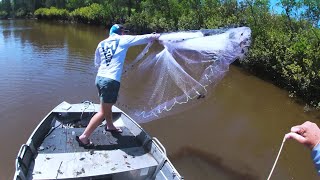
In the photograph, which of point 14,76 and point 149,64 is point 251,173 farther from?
point 14,76

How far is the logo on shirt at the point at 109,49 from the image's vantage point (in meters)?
6.01

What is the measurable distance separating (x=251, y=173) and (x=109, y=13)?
117 ft

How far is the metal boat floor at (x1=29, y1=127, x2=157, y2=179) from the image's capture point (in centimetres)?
543

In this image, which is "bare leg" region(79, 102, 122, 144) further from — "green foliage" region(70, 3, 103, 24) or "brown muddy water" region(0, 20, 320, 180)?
"green foliage" region(70, 3, 103, 24)

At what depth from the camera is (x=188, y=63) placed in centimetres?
668

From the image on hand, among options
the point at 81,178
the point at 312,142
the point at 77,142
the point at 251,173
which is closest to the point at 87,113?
the point at 77,142

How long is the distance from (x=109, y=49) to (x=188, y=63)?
1510 millimetres

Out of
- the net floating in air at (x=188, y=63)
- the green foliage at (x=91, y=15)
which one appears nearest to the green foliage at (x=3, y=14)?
the green foliage at (x=91, y=15)

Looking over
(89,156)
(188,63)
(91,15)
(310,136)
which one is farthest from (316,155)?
(91,15)

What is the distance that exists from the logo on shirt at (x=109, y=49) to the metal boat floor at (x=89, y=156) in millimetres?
1437

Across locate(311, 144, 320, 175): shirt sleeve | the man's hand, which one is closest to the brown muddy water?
the man's hand

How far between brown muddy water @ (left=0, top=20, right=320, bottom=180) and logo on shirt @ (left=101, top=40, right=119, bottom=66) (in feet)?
9.14

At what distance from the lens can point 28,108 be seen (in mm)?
10562

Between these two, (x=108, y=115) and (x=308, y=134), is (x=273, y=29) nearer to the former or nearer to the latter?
(x=108, y=115)
